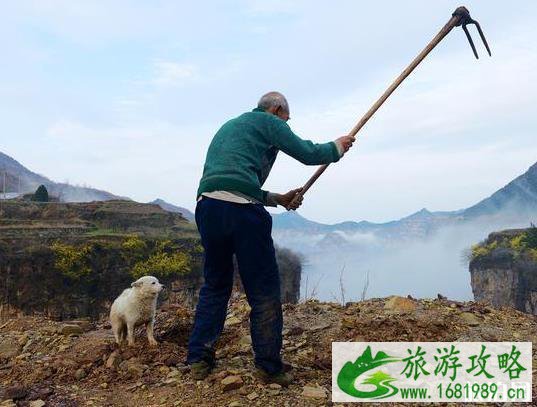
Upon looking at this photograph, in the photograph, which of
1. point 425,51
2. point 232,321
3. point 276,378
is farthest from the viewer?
point 232,321

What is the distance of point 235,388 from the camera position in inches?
156

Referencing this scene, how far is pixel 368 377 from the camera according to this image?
4094 mm

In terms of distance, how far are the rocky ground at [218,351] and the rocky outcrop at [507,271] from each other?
47452 mm

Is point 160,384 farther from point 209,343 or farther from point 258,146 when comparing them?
point 258,146

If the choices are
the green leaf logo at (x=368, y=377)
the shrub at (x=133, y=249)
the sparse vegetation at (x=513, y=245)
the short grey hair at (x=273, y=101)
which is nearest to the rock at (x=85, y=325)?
the green leaf logo at (x=368, y=377)

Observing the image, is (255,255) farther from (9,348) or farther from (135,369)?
(9,348)

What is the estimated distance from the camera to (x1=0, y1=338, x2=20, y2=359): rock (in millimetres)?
5488

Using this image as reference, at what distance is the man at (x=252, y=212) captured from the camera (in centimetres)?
406

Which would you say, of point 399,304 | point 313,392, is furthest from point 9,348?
point 399,304

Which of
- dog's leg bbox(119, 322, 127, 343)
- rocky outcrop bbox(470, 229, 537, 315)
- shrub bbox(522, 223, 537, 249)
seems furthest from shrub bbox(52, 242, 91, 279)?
shrub bbox(522, 223, 537, 249)

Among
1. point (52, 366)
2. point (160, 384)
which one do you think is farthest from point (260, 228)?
point (52, 366)

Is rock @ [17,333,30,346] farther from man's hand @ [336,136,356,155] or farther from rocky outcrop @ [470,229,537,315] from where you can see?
rocky outcrop @ [470,229,537,315]

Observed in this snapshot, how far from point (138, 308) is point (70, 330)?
48.7 inches

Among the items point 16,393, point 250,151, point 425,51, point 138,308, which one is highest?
point 425,51
